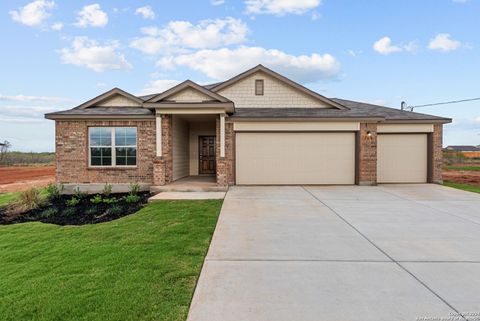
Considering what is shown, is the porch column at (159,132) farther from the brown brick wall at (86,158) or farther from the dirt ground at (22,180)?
the dirt ground at (22,180)

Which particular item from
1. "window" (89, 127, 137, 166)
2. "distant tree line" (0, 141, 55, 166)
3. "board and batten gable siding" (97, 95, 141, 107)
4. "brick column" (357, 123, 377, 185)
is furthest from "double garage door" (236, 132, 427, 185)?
"distant tree line" (0, 141, 55, 166)

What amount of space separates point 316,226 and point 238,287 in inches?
130

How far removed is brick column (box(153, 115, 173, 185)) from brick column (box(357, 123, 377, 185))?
323 inches

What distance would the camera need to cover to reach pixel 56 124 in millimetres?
12281

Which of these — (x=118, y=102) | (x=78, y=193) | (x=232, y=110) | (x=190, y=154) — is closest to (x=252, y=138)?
(x=232, y=110)

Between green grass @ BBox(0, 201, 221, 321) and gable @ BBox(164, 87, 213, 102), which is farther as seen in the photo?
gable @ BBox(164, 87, 213, 102)

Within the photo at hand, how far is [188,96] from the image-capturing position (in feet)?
39.4

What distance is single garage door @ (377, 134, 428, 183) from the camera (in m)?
14.0

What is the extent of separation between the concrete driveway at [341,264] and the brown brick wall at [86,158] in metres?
5.49

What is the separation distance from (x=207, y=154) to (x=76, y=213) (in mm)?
8756

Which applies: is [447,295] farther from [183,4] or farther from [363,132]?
[183,4]

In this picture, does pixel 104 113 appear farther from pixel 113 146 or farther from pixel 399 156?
pixel 399 156

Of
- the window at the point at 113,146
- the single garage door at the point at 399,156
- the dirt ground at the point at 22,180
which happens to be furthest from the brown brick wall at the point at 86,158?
the single garage door at the point at 399,156

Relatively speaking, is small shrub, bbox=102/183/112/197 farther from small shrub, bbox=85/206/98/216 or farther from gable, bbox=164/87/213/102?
gable, bbox=164/87/213/102
